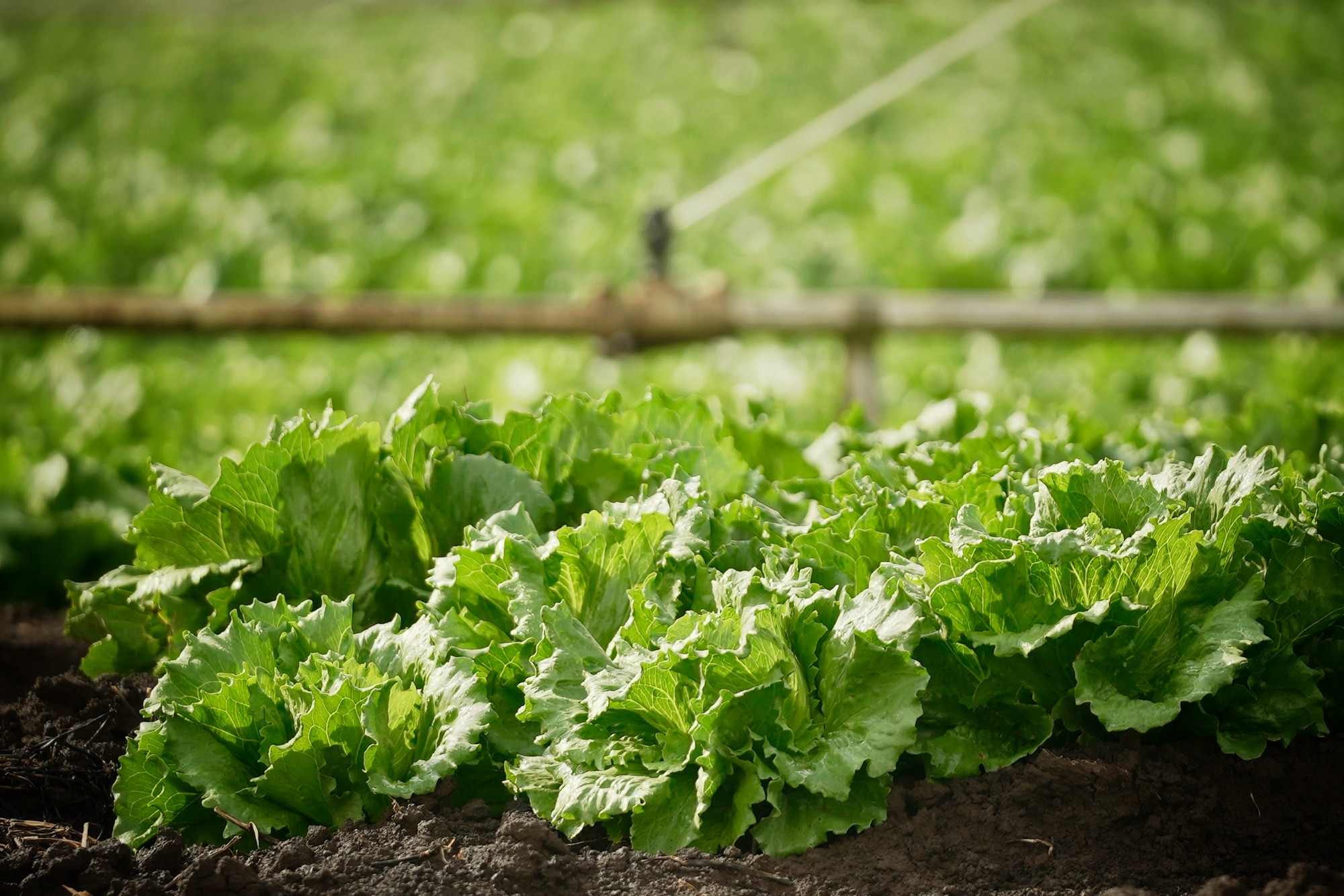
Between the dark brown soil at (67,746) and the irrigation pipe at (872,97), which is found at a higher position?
the irrigation pipe at (872,97)

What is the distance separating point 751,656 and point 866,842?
0.38m

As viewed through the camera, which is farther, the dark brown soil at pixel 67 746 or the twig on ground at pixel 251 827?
the dark brown soil at pixel 67 746

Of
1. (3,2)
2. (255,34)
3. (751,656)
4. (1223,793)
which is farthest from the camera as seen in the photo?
(3,2)

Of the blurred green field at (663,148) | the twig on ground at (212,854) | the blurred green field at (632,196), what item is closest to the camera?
the twig on ground at (212,854)

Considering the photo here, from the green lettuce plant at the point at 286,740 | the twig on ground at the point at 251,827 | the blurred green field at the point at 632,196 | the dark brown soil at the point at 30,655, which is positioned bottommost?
the dark brown soil at the point at 30,655

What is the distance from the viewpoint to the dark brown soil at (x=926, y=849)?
1.74m

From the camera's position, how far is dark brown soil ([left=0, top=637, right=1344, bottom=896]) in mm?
1740

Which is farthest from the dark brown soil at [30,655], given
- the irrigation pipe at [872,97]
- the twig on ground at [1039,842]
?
the irrigation pipe at [872,97]

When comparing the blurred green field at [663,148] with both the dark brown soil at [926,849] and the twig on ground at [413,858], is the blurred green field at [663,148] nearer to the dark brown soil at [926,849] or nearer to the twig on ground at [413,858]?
the dark brown soil at [926,849]

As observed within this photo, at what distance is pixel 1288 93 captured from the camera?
1120cm

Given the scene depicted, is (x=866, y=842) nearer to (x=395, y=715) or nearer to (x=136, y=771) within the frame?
(x=395, y=715)

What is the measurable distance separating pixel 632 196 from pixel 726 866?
8317 mm

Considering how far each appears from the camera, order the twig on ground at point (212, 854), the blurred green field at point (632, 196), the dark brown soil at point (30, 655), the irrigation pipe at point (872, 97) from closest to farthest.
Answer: the twig on ground at point (212, 854), the dark brown soil at point (30, 655), the irrigation pipe at point (872, 97), the blurred green field at point (632, 196)

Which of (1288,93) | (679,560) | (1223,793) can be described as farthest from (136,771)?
(1288,93)
